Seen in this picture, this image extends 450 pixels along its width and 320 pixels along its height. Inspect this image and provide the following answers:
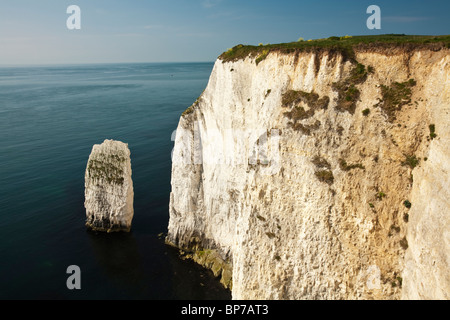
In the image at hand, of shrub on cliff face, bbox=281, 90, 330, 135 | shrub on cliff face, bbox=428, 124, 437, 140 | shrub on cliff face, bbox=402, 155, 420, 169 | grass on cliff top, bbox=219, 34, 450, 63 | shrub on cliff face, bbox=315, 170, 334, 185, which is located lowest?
shrub on cliff face, bbox=315, 170, 334, 185

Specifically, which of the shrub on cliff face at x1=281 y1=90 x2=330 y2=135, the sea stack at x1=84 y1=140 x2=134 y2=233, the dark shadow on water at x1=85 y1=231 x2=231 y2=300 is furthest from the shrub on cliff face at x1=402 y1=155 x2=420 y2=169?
the sea stack at x1=84 y1=140 x2=134 y2=233

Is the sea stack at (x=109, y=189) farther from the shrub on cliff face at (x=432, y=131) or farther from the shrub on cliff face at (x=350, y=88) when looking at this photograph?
the shrub on cliff face at (x=432, y=131)

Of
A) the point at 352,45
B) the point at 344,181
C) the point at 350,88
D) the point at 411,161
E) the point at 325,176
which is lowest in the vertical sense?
the point at 344,181

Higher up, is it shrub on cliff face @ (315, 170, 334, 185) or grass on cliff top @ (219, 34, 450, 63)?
grass on cliff top @ (219, 34, 450, 63)

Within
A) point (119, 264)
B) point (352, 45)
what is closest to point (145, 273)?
point (119, 264)

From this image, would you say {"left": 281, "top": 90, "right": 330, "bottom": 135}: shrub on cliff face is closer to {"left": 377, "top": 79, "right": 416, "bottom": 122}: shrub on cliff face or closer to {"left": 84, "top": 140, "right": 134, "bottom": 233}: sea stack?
{"left": 377, "top": 79, "right": 416, "bottom": 122}: shrub on cliff face

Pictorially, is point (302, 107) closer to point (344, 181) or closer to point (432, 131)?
point (344, 181)
